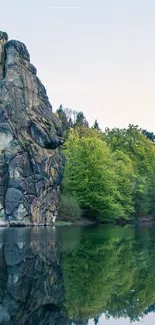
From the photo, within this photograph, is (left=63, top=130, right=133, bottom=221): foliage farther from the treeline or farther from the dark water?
the dark water

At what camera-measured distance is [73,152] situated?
76.8m

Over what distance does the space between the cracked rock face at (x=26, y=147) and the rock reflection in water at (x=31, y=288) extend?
106ft

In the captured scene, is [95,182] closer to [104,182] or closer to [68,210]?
[104,182]

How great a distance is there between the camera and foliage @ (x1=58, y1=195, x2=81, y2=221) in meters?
67.1

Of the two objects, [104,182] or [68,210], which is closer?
[68,210]

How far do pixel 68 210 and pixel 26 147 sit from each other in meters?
11.7

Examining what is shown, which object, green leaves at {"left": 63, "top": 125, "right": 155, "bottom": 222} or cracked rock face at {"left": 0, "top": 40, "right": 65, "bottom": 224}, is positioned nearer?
cracked rock face at {"left": 0, "top": 40, "right": 65, "bottom": 224}

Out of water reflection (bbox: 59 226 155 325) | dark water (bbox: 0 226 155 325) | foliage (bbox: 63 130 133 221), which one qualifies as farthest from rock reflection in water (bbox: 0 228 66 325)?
foliage (bbox: 63 130 133 221)

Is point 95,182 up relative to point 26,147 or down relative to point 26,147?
down

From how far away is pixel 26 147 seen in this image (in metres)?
60.3

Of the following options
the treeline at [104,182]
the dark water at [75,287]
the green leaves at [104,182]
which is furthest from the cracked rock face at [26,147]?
the dark water at [75,287]

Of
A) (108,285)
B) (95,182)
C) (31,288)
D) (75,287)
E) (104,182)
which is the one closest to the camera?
(31,288)

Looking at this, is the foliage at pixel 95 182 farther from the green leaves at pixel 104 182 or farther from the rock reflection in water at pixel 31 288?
the rock reflection in water at pixel 31 288

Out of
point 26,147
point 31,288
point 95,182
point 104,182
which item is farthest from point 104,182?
point 31,288
